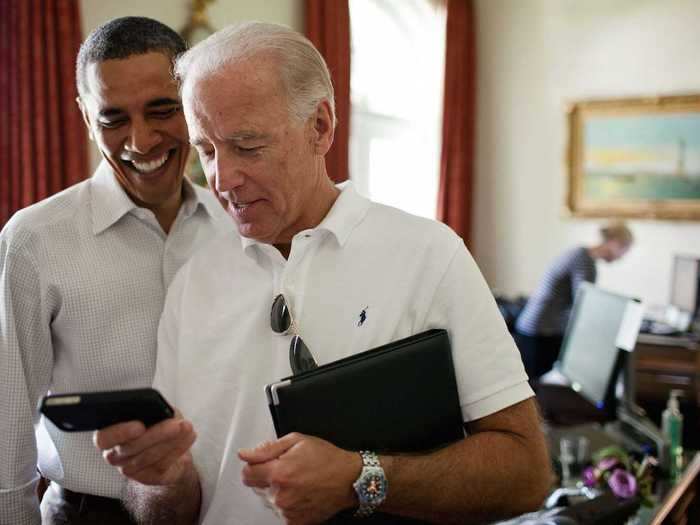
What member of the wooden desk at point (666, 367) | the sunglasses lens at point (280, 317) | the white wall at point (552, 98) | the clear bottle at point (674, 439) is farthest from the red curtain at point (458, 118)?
the sunglasses lens at point (280, 317)

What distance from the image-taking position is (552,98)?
603 centimetres

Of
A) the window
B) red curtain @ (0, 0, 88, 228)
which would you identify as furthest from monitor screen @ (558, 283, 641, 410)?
the window

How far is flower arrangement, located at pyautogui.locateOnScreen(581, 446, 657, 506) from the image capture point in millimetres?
2250

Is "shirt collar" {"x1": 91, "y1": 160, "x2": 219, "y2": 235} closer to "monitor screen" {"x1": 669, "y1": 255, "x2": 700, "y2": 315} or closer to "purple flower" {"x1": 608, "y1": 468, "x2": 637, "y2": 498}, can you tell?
"purple flower" {"x1": 608, "y1": 468, "x2": 637, "y2": 498}

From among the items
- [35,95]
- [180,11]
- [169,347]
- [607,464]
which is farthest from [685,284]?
[169,347]

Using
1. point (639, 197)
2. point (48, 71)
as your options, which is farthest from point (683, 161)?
point (48, 71)

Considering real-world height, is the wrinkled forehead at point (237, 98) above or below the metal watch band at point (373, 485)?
above

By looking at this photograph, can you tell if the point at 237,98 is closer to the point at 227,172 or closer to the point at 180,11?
the point at 227,172

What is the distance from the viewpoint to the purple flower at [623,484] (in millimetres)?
2242

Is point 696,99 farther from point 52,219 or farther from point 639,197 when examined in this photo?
point 52,219

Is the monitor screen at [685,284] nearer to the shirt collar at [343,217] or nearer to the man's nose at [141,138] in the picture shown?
the shirt collar at [343,217]

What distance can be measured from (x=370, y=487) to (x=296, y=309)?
356 mm

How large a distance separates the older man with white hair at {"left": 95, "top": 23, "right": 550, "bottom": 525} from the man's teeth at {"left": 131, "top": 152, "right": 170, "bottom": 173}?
26 centimetres

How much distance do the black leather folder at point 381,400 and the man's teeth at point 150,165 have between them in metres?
0.67
